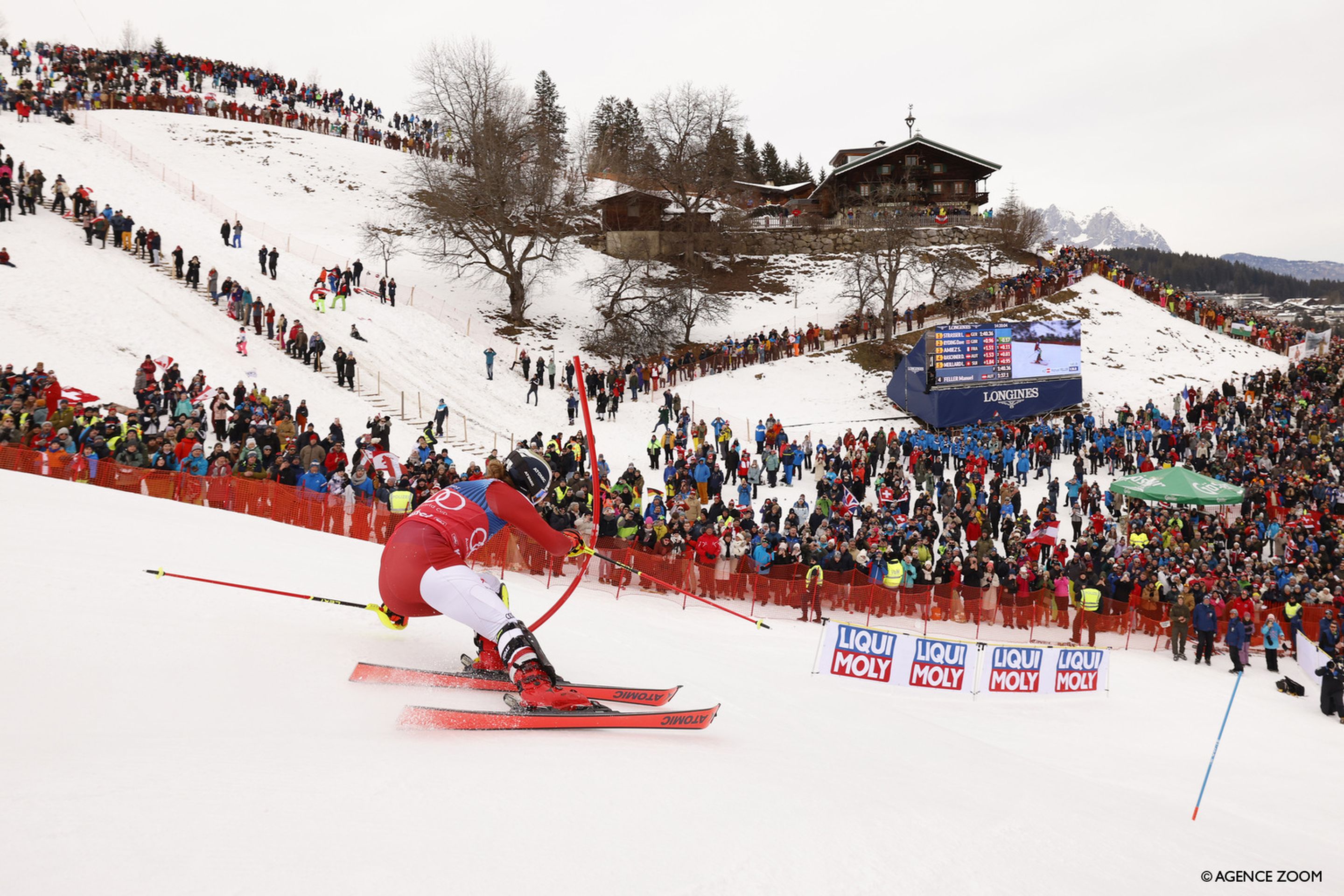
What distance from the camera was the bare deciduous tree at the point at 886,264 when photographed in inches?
1430

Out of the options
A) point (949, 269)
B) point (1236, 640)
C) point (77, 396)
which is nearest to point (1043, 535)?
point (1236, 640)

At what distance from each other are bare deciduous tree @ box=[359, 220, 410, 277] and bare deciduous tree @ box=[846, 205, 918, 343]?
22.1 meters

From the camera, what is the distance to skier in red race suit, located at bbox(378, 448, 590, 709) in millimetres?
4719

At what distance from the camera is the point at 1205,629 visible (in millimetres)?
13297

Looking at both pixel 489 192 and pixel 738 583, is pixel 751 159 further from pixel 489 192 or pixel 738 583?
pixel 738 583

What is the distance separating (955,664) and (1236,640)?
612cm

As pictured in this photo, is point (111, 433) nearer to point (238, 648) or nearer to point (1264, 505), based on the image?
point (238, 648)

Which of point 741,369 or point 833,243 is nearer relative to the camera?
point 741,369

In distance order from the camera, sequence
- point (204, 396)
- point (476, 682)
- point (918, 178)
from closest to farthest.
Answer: point (476, 682) < point (204, 396) < point (918, 178)

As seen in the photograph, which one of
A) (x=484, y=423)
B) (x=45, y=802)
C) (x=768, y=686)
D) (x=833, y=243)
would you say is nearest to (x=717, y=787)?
(x=45, y=802)

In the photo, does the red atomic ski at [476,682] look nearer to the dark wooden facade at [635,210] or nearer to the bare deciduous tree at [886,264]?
the bare deciduous tree at [886,264]

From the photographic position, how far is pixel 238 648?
4574 millimetres

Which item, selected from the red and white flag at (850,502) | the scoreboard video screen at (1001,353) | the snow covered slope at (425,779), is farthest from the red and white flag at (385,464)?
the scoreboard video screen at (1001,353)

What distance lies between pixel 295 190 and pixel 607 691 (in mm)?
43511
